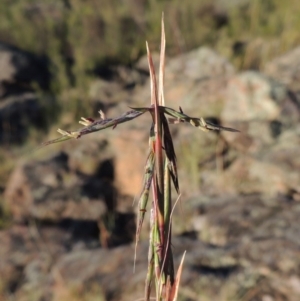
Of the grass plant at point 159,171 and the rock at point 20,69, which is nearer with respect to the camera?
the grass plant at point 159,171

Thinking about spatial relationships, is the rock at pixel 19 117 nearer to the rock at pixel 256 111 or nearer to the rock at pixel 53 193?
the rock at pixel 53 193

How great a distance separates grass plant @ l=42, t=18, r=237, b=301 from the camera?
1.51 ft

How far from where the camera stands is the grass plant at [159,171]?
46 cm

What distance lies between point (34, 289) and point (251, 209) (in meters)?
1.23

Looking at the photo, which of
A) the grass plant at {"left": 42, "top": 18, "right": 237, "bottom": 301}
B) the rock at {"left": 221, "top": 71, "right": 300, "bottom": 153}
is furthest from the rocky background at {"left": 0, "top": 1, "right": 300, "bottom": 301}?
the grass plant at {"left": 42, "top": 18, "right": 237, "bottom": 301}

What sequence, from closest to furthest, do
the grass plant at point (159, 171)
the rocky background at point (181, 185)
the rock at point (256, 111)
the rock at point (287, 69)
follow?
the grass plant at point (159, 171) < the rocky background at point (181, 185) < the rock at point (256, 111) < the rock at point (287, 69)

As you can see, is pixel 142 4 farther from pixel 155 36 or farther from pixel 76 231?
pixel 76 231

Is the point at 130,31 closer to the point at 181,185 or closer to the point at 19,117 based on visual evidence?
the point at 19,117

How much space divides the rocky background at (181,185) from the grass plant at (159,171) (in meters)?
1.04

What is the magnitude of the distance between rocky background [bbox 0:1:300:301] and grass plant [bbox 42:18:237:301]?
1042 mm

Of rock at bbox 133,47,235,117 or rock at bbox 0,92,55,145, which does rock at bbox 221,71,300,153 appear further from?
rock at bbox 0,92,55,145

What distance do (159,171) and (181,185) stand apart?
357 centimetres

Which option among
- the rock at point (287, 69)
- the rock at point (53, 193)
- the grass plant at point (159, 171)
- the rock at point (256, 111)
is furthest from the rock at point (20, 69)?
the grass plant at point (159, 171)

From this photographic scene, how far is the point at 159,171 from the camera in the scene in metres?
0.46
